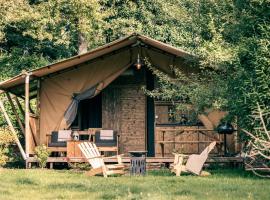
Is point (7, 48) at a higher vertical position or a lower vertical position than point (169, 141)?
higher

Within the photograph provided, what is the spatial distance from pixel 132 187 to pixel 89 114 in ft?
24.8

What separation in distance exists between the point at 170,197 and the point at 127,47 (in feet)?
25.5

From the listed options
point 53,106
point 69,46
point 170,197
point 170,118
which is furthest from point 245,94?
point 69,46

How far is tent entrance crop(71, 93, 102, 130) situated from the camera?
54.4 ft

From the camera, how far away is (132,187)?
929 cm

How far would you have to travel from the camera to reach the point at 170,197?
8156mm

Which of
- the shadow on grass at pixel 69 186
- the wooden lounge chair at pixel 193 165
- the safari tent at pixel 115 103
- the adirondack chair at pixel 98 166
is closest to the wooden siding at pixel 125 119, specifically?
the safari tent at pixel 115 103

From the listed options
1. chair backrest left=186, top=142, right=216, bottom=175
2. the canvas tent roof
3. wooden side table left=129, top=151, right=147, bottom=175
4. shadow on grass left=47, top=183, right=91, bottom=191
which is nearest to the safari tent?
the canvas tent roof

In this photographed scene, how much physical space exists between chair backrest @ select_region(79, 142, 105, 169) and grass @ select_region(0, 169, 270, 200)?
0.39 meters

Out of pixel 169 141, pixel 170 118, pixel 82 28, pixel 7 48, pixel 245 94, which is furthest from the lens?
pixel 7 48

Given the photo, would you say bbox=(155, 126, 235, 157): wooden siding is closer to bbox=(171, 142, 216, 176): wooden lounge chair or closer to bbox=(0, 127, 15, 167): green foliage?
bbox=(171, 142, 216, 176): wooden lounge chair

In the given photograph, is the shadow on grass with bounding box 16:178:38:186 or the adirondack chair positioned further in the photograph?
the adirondack chair

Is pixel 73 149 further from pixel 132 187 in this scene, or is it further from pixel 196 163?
pixel 132 187

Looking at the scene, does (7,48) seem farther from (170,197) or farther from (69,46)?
(170,197)
